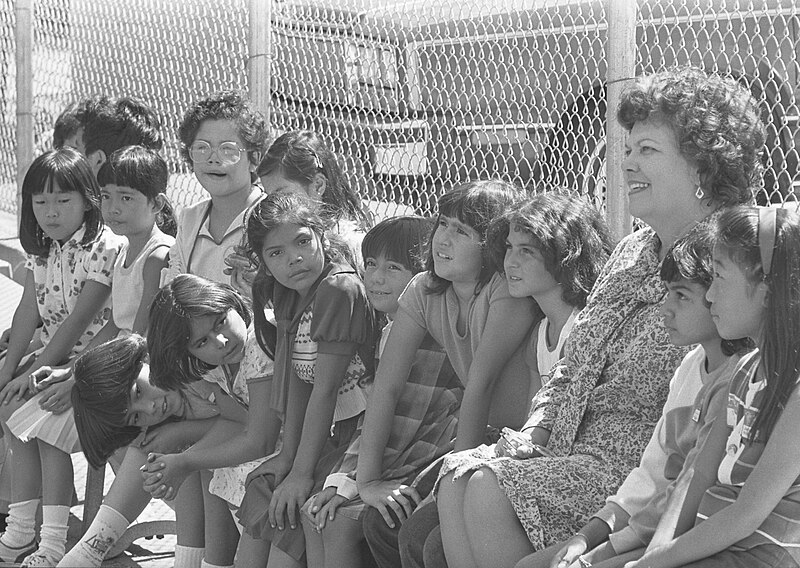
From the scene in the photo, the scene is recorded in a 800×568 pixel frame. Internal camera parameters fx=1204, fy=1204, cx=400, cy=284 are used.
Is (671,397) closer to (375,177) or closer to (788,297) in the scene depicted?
(788,297)

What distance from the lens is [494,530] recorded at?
289 cm

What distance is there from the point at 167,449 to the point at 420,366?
3.01 ft

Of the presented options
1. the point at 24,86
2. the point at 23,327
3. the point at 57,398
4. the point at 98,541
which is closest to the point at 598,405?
the point at 98,541

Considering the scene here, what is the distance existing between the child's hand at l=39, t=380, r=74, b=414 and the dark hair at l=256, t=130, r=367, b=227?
112 cm

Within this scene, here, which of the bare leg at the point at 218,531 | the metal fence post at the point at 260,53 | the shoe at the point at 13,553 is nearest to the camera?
the bare leg at the point at 218,531

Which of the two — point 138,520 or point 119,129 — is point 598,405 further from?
point 119,129

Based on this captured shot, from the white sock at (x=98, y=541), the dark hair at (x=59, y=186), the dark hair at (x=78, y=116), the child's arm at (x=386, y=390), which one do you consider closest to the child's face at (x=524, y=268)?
the child's arm at (x=386, y=390)

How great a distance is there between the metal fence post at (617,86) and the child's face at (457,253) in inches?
29.9

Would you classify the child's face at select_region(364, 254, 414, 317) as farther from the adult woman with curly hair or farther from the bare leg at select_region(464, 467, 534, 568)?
the bare leg at select_region(464, 467, 534, 568)

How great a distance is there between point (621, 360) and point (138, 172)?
2516 mm

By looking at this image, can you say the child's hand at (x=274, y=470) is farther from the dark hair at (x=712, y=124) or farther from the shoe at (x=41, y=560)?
the dark hair at (x=712, y=124)

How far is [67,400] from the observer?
461cm

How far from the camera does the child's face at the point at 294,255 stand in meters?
3.80

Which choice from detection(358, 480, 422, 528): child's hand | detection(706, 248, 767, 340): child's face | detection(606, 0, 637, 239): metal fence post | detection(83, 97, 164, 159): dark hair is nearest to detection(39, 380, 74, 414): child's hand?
detection(83, 97, 164, 159): dark hair
